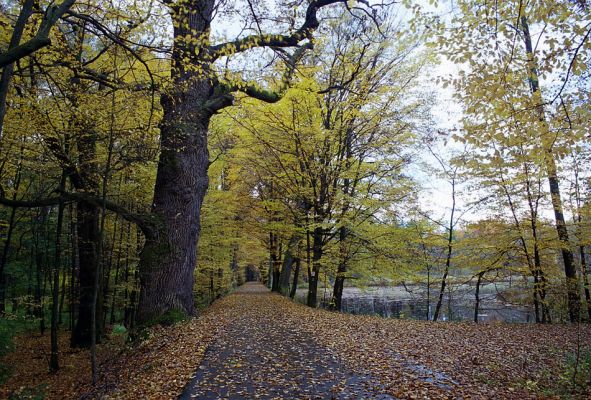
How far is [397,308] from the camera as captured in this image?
82.3 feet

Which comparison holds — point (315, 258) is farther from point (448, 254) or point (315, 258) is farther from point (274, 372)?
point (274, 372)

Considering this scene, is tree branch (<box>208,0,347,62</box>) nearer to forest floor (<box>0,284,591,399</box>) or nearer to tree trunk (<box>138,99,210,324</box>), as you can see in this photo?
tree trunk (<box>138,99,210,324</box>)

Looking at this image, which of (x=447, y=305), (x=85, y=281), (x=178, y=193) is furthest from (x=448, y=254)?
(x=85, y=281)

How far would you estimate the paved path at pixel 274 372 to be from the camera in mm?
4254

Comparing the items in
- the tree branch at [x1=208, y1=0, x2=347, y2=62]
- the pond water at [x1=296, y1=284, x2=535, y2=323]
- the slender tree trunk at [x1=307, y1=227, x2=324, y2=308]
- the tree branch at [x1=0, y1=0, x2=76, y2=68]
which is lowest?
the pond water at [x1=296, y1=284, x2=535, y2=323]

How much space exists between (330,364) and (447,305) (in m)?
19.3

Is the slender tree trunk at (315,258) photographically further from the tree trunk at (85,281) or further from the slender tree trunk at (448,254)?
the tree trunk at (85,281)

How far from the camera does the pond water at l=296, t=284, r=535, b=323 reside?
14.7m

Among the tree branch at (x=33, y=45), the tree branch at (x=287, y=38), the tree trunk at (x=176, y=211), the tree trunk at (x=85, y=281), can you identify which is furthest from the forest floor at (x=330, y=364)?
the tree branch at (x=287, y=38)

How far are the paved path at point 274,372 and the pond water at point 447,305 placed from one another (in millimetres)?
9045

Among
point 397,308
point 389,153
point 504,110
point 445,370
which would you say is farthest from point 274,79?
point 397,308

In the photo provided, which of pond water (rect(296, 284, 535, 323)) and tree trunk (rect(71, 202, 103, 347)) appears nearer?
tree trunk (rect(71, 202, 103, 347))

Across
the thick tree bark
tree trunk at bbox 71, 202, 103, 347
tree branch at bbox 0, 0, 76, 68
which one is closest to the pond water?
the thick tree bark

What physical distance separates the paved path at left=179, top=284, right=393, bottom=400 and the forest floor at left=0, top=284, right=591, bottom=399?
14mm
